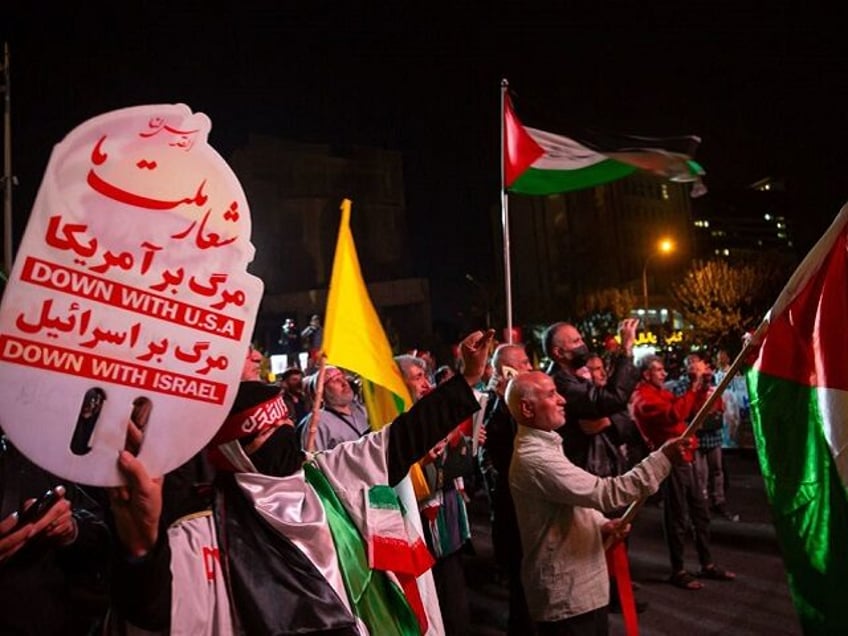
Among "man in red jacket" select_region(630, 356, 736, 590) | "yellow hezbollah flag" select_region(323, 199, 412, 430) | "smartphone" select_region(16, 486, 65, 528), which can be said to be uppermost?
"yellow hezbollah flag" select_region(323, 199, 412, 430)

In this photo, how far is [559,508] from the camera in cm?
357

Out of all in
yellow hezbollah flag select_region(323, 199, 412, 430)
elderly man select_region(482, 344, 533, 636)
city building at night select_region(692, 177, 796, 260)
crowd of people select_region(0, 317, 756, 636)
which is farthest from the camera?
city building at night select_region(692, 177, 796, 260)

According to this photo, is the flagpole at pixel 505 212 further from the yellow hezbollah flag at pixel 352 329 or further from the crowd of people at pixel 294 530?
the yellow hezbollah flag at pixel 352 329

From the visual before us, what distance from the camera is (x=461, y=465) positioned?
17.3 feet

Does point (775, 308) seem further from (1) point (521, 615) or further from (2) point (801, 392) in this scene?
(1) point (521, 615)

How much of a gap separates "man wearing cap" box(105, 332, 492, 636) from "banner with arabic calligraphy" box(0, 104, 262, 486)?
0.58 ft

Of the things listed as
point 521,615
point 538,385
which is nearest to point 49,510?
point 538,385

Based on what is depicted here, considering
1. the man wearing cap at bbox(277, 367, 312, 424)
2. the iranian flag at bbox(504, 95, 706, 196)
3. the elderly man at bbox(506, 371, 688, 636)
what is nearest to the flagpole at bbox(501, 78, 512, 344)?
the iranian flag at bbox(504, 95, 706, 196)

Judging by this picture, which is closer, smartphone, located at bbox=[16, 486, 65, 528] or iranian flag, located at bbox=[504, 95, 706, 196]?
smartphone, located at bbox=[16, 486, 65, 528]

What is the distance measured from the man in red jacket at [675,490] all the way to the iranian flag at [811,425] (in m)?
3.64

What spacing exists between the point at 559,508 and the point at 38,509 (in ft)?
8.24

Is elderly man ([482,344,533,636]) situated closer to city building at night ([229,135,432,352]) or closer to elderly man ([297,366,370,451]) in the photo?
elderly man ([297,366,370,451])

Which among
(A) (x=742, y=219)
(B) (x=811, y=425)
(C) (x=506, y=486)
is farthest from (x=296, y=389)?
(A) (x=742, y=219)

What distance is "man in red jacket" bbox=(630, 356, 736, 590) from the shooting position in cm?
654
